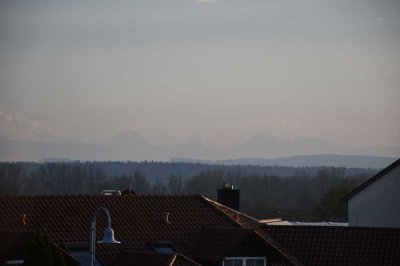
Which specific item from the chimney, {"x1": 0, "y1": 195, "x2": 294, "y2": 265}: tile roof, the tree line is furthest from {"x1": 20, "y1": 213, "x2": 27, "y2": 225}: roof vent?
the chimney

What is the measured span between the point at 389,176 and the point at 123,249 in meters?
13.4

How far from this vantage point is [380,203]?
43.2 metres

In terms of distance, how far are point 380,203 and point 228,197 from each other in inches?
218

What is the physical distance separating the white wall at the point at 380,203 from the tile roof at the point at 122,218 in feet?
24.5

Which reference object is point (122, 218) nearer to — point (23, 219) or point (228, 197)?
point (23, 219)

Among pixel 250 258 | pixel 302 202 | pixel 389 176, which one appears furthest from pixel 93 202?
pixel 302 202

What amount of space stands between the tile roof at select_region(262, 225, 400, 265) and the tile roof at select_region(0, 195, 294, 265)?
177 centimetres

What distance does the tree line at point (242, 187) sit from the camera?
77.5 metres

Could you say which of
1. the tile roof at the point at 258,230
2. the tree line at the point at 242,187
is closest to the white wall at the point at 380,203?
the tile roof at the point at 258,230

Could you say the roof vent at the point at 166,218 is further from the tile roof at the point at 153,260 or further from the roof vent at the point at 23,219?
the roof vent at the point at 23,219

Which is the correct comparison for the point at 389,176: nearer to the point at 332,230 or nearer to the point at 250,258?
the point at 332,230

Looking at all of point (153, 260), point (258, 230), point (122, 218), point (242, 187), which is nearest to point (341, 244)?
point (258, 230)

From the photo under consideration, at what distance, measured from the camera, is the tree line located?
77519mm

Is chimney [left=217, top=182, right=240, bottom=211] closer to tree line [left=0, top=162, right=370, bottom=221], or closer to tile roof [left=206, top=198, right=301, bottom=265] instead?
tile roof [left=206, top=198, right=301, bottom=265]
